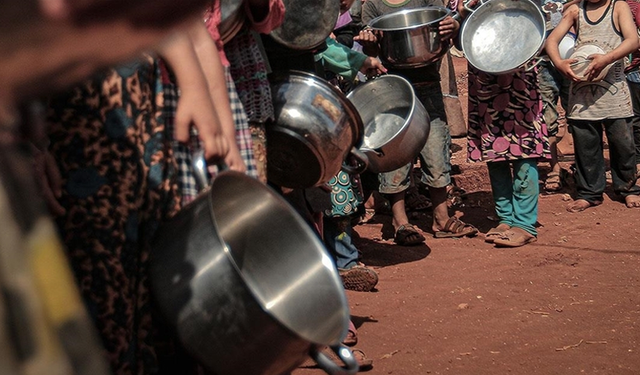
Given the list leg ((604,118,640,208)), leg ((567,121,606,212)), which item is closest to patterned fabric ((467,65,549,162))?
leg ((567,121,606,212))

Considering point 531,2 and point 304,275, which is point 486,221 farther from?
point 304,275

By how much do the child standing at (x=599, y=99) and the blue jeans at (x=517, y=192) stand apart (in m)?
0.96

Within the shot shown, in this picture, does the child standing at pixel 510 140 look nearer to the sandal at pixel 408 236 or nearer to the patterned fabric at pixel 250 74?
the sandal at pixel 408 236

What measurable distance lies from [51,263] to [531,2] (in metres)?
5.34

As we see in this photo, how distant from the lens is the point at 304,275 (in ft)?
6.43

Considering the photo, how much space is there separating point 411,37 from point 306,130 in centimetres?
264

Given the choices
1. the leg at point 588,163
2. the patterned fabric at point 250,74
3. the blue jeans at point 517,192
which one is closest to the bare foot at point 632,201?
the leg at point 588,163

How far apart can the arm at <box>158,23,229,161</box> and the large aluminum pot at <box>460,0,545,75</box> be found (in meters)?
3.61

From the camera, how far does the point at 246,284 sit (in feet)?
5.47

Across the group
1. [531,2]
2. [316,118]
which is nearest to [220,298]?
[316,118]

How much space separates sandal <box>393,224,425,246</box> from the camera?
5859 millimetres

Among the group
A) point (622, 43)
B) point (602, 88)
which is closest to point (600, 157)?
point (602, 88)

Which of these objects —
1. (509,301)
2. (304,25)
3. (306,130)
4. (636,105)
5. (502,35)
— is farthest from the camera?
(636,105)

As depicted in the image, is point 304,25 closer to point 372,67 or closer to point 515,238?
point 372,67
